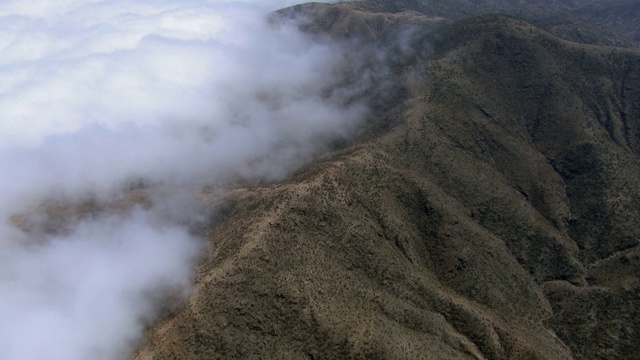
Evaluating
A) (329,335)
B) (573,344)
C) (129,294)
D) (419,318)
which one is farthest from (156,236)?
(573,344)

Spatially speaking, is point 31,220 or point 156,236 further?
point 31,220

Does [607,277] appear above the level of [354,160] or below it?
below

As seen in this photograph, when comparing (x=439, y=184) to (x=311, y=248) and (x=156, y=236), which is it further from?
(x=156, y=236)

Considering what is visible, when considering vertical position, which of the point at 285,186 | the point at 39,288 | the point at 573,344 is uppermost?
the point at 285,186

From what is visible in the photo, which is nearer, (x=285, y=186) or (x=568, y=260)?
(x=285, y=186)

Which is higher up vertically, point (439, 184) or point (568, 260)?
point (439, 184)

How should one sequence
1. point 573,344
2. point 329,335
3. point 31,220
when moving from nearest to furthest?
point 329,335 < point 573,344 < point 31,220

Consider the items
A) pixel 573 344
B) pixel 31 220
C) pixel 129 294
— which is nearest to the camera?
pixel 129 294

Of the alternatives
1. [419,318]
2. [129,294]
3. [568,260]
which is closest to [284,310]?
[419,318]

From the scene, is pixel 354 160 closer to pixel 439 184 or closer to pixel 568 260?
pixel 439 184
